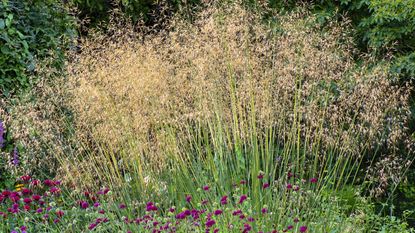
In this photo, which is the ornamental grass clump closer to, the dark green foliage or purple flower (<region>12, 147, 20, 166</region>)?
purple flower (<region>12, 147, 20, 166</region>)

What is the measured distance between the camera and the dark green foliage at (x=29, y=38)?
4527 mm

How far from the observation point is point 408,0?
17.1ft

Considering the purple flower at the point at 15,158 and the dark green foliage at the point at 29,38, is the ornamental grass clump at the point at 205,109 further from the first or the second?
the dark green foliage at the point at 29,38

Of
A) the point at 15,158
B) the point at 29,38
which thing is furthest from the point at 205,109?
the point at 29,38

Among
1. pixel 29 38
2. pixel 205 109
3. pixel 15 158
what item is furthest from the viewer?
pixel 29 38

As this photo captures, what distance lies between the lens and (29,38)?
491 centimetres

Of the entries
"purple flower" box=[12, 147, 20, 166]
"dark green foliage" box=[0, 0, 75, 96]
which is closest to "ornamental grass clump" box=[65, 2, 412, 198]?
"purple flower" box=[12, 147, 20, 166]

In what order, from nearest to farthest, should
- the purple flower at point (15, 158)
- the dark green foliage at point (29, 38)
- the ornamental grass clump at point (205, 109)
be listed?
the ornamental grass clump at point (205, 109) → the purple flower at point (15, 158) → the dark green foliage at point (29, 38)

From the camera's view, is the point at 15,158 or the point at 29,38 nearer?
the point at 15,158

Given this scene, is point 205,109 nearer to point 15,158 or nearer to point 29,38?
point 15,158

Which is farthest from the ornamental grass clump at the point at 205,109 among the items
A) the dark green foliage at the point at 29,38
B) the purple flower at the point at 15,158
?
the dark green foliage at the point at 29,38

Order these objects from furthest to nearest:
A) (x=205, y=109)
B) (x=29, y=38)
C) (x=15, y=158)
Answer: (x=29, y=38), (x=15, y=158), (x=205, y=109)

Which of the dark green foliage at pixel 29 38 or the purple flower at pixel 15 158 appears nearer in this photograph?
the purple flower at pixel 15 158

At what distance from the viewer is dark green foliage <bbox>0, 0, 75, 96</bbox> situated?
178 inches
